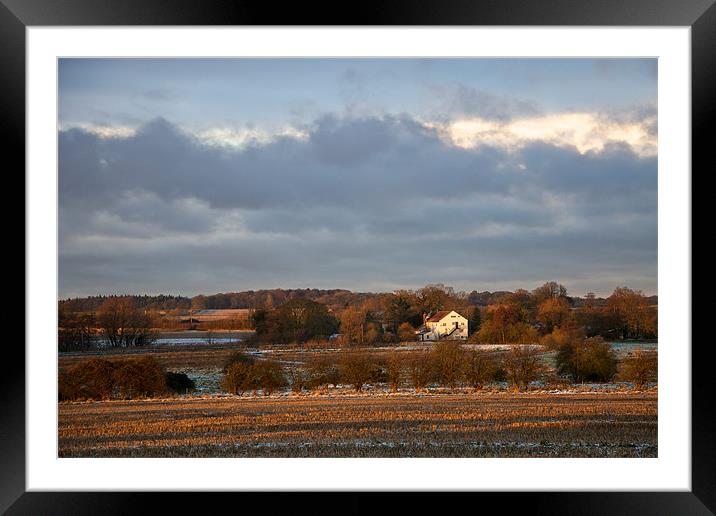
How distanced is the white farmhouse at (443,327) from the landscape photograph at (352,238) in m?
0.03

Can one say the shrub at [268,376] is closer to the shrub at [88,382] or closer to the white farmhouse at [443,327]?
the shrub at [88,382]

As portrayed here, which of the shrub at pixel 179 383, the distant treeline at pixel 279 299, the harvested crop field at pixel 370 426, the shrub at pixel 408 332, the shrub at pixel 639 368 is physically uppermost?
the distant treeline at pixel 279 299

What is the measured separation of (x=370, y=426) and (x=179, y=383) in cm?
395

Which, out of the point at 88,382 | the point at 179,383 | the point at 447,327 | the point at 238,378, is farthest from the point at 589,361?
the point at 88,382

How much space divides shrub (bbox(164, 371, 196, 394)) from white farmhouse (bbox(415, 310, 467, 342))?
12.7 ft

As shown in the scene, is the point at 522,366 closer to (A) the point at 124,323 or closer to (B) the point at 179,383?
(B) the point at 179,383

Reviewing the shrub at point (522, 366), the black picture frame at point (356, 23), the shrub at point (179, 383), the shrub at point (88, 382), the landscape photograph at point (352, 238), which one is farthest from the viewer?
the shrub at point (522, 366)

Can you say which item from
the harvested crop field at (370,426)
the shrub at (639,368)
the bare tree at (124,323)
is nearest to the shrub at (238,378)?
the harvested crop field at (370,426)

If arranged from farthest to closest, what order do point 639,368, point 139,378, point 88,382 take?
point 139,378
point 639,368
point 88,382

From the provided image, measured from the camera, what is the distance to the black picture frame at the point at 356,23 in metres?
2.51

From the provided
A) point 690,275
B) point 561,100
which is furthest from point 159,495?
point 561,100

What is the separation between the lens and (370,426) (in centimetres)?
736

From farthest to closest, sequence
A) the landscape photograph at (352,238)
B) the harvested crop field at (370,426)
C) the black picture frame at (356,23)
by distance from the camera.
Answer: the landscape photograph at (352,238) → the harvested crop field at (370,426) → the black picture frame at (356,23)

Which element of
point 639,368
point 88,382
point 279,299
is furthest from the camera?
point 279,299
